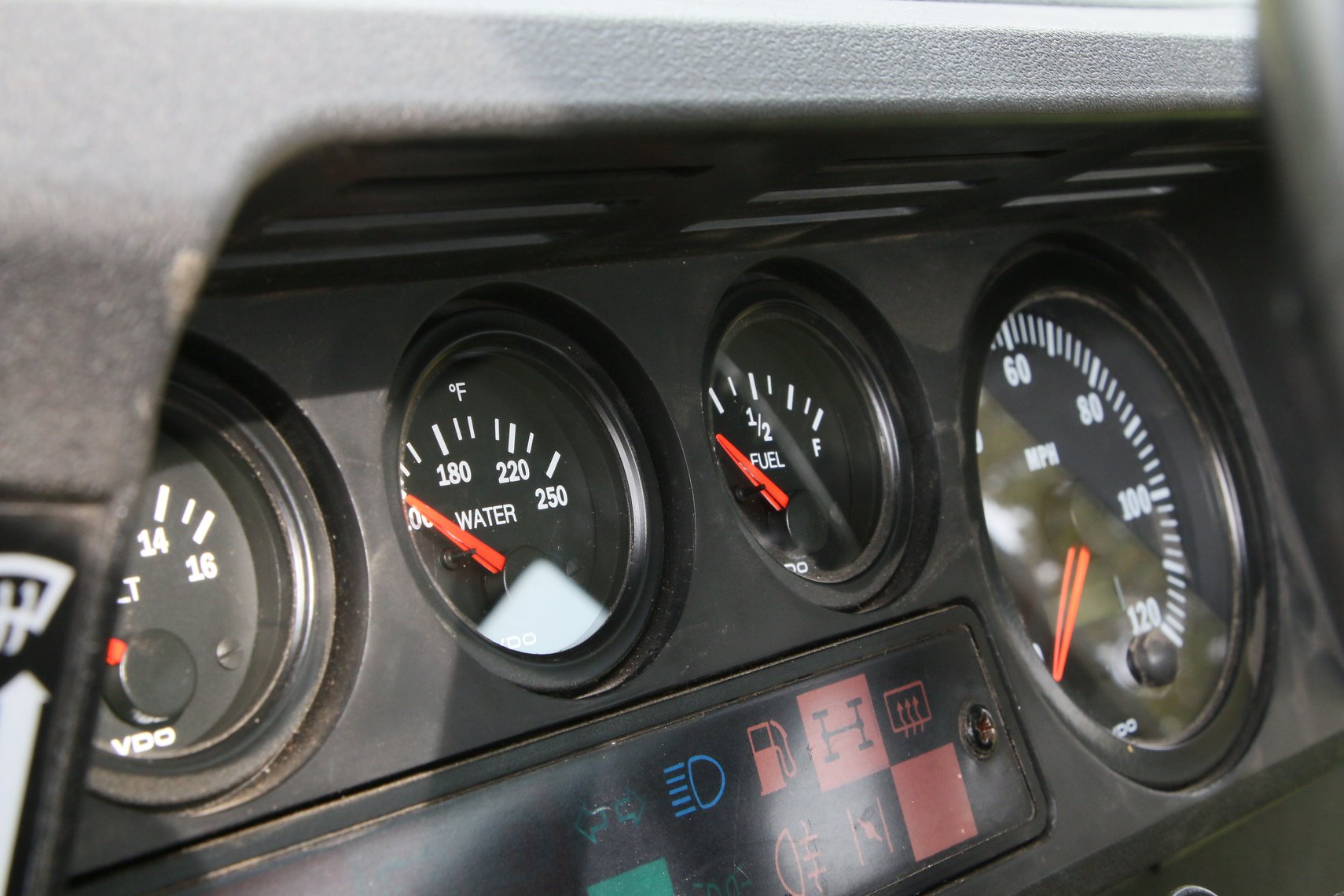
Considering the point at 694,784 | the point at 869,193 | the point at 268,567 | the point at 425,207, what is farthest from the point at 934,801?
the point at 425,207

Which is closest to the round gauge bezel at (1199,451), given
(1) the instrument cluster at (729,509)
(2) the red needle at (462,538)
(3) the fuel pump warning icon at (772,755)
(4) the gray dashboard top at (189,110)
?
(1) the instrument cluster at (729,509)

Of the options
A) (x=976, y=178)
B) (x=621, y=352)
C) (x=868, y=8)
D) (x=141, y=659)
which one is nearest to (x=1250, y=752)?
(x=976, y=178)

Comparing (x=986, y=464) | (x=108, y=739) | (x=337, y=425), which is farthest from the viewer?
(x=986, y=464)

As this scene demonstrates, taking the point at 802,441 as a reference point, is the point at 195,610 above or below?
below

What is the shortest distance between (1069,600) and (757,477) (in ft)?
2.01

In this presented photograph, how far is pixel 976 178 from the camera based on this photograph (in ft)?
5.11

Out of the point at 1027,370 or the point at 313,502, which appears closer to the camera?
the point at 313,502

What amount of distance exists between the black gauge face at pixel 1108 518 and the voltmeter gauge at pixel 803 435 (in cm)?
20

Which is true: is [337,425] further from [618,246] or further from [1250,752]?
[1250,752]

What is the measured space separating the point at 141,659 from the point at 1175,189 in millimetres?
1625

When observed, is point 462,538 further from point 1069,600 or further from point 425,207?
point 1069,600

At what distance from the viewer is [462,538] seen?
→ 1.44 meters

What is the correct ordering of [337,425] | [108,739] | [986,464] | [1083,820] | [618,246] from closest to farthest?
[108,739] → [337,425] → [618,246] → [1083,820] → [986,464]

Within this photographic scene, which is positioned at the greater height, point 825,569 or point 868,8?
point 868,8
